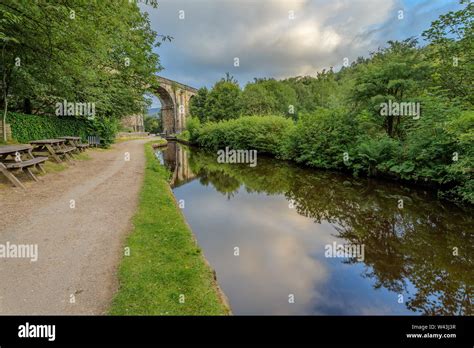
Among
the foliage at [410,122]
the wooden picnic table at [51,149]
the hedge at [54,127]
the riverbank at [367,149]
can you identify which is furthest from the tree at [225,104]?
the wooden picnic table at [51,149]

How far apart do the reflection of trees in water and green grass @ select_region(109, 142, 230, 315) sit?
2861 millimetres

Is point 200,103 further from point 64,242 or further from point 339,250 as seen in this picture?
point 64,242

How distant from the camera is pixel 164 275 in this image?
3643 millimetres

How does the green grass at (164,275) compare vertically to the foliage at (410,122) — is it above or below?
below

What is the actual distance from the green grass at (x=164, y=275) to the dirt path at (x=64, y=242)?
19 centimetres

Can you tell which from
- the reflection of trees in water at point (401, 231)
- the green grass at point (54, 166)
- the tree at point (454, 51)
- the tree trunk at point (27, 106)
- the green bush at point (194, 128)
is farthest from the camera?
the green bush at point (194, 128)

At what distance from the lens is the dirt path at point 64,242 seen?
3.00m

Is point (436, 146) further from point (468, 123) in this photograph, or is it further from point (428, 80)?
point (428, 80)

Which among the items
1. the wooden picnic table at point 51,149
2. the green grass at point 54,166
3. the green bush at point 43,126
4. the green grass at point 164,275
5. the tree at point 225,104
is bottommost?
the green grass at point 164,275

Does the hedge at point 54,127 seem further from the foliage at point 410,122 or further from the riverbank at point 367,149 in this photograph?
the foliage at point 410,122

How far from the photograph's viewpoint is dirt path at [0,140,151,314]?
Answer: 300 cm

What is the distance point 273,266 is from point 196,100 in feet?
148

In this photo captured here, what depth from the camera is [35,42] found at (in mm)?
8359
